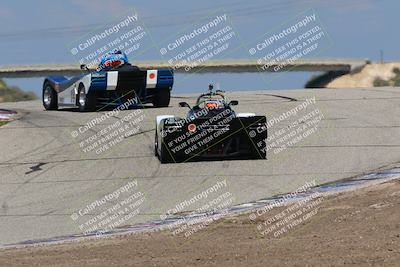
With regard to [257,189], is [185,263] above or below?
above

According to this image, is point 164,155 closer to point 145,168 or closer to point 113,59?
point 145,168

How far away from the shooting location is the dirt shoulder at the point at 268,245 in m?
7.96

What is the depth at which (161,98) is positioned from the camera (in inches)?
911

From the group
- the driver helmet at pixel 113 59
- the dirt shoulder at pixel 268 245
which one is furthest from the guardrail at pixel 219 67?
the dirt shoulder at pixel 268 245

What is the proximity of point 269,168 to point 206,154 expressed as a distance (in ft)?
4.31

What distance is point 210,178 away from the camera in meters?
14.0

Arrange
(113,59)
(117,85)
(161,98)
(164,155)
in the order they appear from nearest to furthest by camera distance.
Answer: (164,155) → (117,85) → (113,59) → (161,98)

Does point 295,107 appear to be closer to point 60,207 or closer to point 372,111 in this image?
point 372,111

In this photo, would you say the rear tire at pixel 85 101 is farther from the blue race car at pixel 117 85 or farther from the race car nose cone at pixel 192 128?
Answer: the race car nose cone at pixel 192 128

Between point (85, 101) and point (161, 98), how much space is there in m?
1.97

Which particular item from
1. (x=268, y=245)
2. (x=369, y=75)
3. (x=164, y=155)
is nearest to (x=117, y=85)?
(x=164, y=155)

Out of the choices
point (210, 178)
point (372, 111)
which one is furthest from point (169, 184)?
point (372, 111)

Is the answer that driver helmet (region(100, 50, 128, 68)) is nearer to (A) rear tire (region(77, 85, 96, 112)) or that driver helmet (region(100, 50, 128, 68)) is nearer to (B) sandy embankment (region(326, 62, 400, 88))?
(A) rear tire (region(77, 85, 96, 112))

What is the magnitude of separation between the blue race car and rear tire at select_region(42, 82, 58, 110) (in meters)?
0.84
